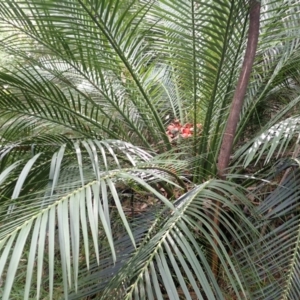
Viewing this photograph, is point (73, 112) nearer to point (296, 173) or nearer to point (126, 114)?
point (126, 114)

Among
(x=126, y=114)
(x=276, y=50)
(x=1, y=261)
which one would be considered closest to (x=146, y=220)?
(x=1, y=261)

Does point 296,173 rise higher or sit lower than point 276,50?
lower

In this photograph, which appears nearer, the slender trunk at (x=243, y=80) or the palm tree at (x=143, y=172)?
the palm tree at (x=143, y=172)

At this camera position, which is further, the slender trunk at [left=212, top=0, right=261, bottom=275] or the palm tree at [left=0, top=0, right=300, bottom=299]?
the slender trunk at [left=212, top=0, right=261, bottom=275]

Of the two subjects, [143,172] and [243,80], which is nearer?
[143,172]

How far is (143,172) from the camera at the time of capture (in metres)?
0.95

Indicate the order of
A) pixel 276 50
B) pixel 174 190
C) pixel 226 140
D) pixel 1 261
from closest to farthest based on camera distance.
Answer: pixel 1 261, pixel 226 140, pixel 174 190, pixel 276 50

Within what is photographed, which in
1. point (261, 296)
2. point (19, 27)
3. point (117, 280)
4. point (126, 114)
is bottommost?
point (261, 296)

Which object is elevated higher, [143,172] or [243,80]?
[243,80]

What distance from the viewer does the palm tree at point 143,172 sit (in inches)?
30.8

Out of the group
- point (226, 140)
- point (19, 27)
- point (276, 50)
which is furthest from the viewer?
point (276, 50)

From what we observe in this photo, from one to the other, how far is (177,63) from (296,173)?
1.88 feet

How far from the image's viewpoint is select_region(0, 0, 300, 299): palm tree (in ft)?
2.57

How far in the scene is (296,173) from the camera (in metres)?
1.19
